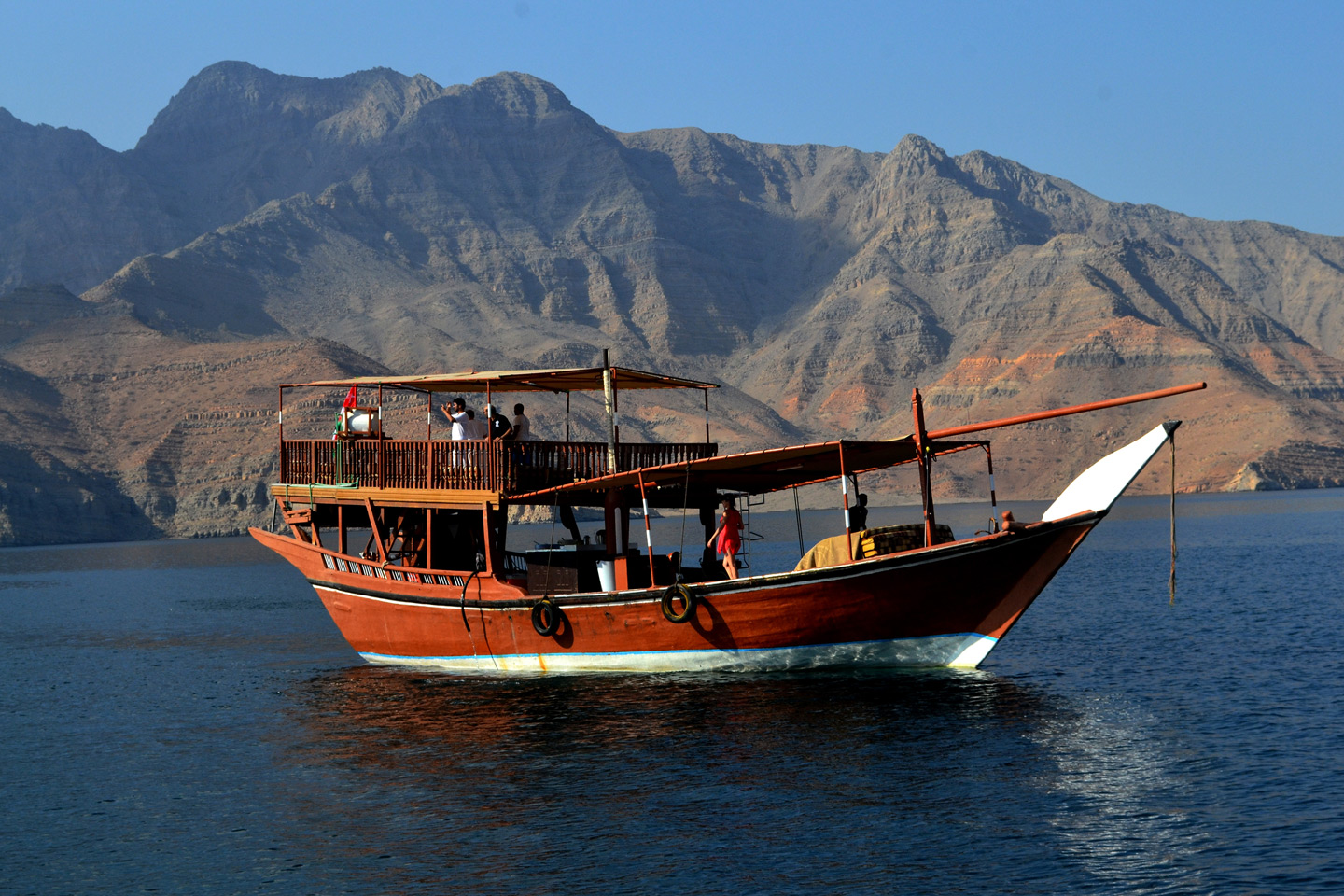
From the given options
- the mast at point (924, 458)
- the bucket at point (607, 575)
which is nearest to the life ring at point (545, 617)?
the bucket at point (607, 575)

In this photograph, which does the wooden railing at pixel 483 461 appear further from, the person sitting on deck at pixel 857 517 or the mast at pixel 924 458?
the mast at pixel 924 458

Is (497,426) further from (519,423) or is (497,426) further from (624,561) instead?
(624,561)

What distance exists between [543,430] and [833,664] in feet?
432

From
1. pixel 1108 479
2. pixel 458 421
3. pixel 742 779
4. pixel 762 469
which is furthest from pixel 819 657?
pixel 458 421

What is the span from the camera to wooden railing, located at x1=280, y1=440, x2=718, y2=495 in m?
25.2

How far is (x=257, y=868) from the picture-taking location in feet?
49.2

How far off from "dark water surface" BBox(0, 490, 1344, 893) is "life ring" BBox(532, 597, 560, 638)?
1.25 meters

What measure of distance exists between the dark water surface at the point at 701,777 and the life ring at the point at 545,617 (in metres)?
1.25

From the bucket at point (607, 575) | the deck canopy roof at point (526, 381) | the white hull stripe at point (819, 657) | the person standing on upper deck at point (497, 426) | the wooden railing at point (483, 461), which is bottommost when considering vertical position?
the white hull stripe at point (819, 657)

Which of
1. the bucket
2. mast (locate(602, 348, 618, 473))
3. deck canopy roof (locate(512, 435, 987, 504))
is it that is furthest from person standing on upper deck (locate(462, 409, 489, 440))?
the bucket

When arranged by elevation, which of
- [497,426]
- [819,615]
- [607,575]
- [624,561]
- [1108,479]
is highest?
[497,426]

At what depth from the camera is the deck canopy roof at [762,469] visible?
22297mm

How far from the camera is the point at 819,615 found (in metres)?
22.5

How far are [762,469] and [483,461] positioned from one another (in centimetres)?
569
